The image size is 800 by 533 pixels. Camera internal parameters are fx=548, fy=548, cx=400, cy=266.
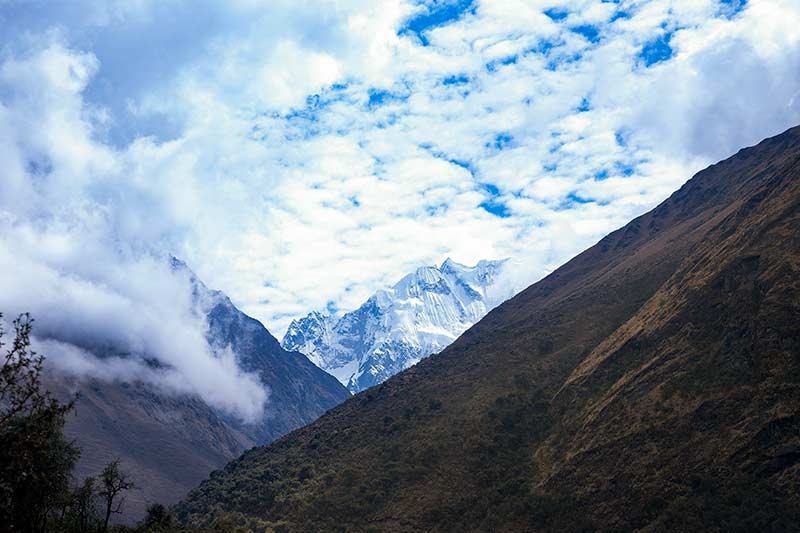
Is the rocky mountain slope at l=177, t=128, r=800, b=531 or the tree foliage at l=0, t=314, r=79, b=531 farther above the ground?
the tree foliage at l=0, t=314, r=79, b=531

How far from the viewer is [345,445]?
8344cm

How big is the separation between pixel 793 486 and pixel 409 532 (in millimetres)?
35594

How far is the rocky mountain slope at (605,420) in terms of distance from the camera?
4091cm

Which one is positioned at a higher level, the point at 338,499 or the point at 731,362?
the point at 338,499

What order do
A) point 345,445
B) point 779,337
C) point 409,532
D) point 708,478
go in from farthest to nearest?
1. point 345,445
2. point 409,532
3. point 779,337
4. point 708,478

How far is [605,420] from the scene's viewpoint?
5462 centimetres

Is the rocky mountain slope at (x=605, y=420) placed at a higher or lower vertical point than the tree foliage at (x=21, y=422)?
lower

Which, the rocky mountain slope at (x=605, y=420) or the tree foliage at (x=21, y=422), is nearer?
the tree foliage at (x=21, y=422)

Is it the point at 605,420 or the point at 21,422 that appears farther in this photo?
the point at 605,420

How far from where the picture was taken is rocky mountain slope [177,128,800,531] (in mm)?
40906

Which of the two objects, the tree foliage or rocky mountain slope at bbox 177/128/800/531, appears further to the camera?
rocky mountain slope at bbox 177/128/800/531

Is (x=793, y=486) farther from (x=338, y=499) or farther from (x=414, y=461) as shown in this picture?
(x=338, y=499)

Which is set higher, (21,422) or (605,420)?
(21,422)

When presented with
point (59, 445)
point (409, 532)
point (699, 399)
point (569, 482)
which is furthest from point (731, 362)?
point (59, 445)
